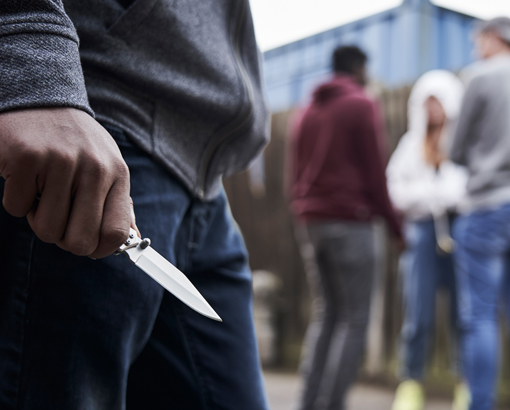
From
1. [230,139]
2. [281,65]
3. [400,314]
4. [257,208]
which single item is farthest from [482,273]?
[281,65]

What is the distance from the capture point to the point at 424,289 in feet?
12.5

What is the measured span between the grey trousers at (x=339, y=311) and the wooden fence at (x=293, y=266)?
152 centimetres

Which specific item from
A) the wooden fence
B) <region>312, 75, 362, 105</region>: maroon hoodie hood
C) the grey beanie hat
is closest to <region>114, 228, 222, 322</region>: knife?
<region>312, 75, 362, 105</region>: maroon hoodie hood

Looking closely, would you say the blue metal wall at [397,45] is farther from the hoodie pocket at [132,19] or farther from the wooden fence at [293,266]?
the hoodie pocket at [132,19]

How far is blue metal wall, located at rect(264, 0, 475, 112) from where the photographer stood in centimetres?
675

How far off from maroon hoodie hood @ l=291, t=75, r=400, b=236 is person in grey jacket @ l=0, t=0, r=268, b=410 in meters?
2.02

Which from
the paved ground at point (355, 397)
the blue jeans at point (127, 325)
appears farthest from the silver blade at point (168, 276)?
the paved ground at point (355, 397)

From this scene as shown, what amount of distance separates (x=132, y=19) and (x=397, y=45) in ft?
21.3

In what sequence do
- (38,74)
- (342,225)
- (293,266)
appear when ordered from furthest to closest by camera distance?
(293,266) < (342,225) < (38,74)

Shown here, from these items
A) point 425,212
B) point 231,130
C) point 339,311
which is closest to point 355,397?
point 339,311

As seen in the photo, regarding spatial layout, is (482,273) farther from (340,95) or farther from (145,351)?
(145,351)

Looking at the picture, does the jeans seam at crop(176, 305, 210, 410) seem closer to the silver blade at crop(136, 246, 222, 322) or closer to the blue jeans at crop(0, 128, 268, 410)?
the blue jeans at crop(0, 128, 268, 410)

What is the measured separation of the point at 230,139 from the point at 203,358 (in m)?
0.42

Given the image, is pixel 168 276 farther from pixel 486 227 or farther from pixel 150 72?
pixel 486 227
